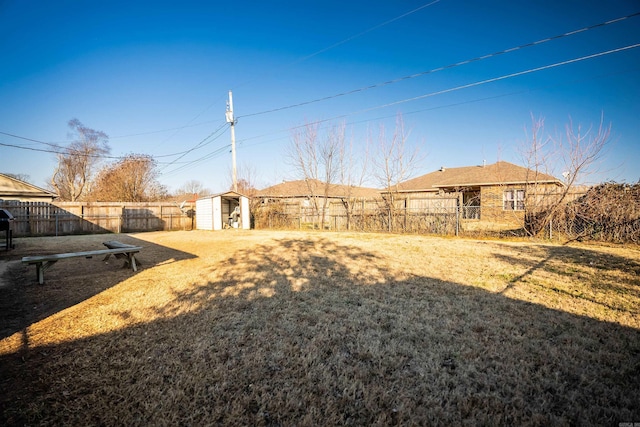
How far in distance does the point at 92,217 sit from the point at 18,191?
553cm

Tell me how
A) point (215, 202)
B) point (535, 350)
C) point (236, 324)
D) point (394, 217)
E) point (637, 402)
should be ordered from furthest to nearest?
point (215, 202)
point (394, 217)
point (236, 324)
point (535, 350)
point (637, 402)

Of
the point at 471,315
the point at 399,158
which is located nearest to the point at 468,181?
the point at 399,158

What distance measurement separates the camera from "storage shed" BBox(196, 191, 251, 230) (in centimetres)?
1966

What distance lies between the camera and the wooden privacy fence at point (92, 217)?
1553cm

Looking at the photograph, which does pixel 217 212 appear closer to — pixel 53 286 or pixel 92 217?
pixel 92 217

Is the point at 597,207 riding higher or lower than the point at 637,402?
higher

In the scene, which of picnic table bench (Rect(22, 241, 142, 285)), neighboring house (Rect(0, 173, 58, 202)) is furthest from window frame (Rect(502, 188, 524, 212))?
neighboring house (Rect(0, 173, 58, 202))

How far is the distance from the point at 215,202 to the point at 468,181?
1804 cm

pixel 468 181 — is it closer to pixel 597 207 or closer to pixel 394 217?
pixel 394 217

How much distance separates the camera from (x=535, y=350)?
285 cm

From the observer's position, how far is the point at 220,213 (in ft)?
65.4

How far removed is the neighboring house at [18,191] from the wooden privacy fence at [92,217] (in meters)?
3.44

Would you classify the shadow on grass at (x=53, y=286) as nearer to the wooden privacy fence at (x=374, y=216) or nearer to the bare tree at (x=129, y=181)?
the wooden privacy fence at (x=374, y=216)

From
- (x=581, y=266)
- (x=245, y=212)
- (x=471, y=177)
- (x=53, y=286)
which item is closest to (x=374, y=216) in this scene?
(x=245, y=212)
